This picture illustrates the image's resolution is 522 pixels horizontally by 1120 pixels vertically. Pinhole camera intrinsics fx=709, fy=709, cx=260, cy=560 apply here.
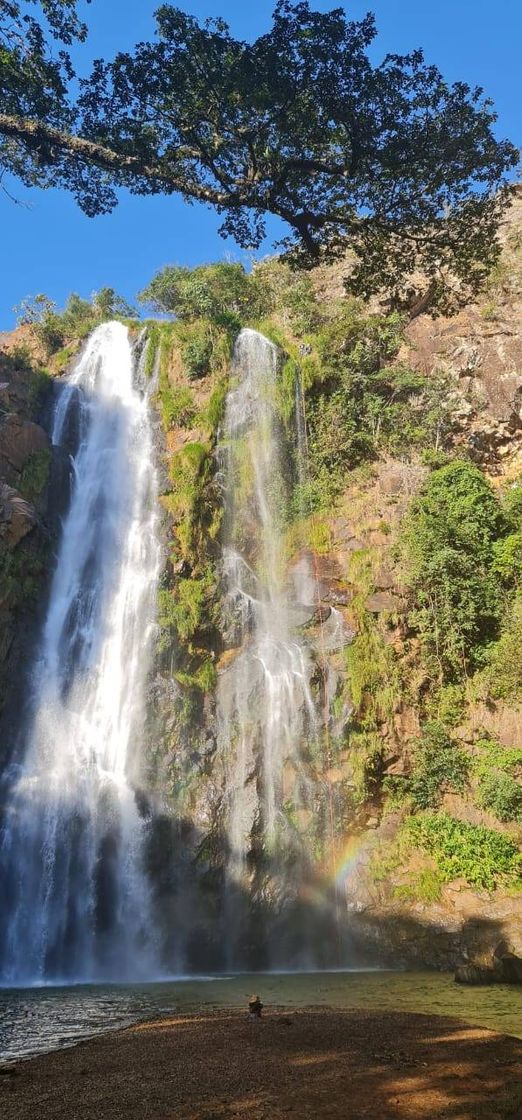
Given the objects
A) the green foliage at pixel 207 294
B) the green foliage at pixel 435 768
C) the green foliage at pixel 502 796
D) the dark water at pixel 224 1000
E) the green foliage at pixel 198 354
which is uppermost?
the green foliage at pixel 207 294

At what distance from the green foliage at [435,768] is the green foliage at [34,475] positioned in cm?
1477

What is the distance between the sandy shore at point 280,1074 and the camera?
16.6 feet

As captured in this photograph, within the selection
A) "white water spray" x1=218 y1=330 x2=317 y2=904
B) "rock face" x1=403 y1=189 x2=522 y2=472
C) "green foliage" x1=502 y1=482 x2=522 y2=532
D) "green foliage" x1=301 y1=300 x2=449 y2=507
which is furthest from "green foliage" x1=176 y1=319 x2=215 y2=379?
"green foliage" x1=502 y1=482 x2=522 y2=532

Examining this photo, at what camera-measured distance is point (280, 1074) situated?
20.1 feet

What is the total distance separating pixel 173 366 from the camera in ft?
92.9

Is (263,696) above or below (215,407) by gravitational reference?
below

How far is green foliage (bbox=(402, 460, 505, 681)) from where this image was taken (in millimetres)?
20703

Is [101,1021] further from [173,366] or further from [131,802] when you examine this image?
[173,366]

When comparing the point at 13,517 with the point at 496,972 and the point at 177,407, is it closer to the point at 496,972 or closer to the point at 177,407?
the point at 177,407

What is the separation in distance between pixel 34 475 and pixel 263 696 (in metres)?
11.1

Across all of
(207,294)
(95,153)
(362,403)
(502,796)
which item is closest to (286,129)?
(95,153)

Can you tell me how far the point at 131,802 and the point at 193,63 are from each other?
15453mm

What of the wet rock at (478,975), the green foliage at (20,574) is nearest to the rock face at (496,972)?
the wet rock at (478,975)

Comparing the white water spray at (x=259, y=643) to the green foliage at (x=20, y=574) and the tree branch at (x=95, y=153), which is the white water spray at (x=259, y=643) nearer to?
the green foliage at (x=20, y=574)
